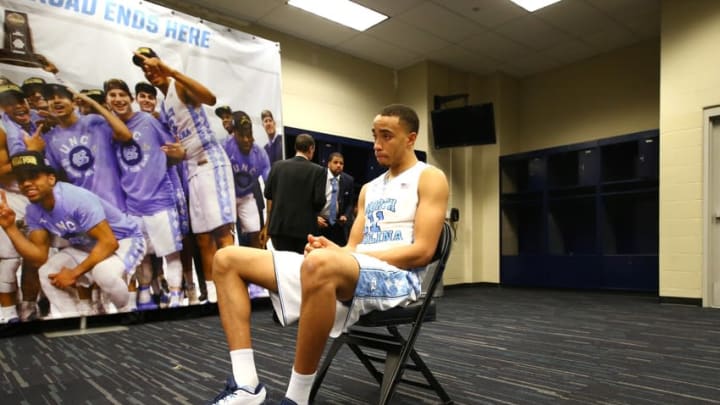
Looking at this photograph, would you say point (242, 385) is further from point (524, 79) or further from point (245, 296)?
point (524, 79)

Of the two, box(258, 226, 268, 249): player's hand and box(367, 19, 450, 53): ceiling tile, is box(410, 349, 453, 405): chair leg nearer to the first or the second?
box(258, 226, 268, 249): player's hand

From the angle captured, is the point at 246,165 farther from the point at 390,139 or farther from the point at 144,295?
the point at 390,139

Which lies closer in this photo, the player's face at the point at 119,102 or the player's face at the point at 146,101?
the player's face at the point at 119,102

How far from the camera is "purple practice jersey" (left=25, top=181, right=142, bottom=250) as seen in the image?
9.51 feet

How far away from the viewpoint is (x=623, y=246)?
556 cm

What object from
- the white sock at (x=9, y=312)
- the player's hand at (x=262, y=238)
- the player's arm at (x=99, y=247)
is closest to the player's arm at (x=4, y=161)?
the player's arm at (x=99, y=247)

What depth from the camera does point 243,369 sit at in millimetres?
1217

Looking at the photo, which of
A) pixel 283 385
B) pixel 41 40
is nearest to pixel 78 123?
pixel 41 40

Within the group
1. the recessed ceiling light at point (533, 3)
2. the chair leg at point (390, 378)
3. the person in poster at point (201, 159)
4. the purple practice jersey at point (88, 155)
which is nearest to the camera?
the chair leg at point (390, 378)

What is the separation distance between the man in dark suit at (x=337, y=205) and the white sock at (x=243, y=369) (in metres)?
2.67

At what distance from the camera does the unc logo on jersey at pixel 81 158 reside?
3068 mm

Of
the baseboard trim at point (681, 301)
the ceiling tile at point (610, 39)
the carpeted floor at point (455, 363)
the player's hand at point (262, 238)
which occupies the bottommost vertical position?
the baseboard trim at point (681, 301)

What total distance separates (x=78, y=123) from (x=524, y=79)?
5.89m

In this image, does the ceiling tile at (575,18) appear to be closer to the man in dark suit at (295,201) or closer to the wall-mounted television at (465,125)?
the wall-mounted television at (465,125)
